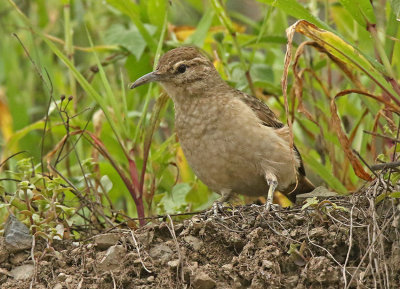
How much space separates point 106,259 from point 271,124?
181cm

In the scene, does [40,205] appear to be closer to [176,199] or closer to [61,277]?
[61,277]

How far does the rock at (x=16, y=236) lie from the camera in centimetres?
408

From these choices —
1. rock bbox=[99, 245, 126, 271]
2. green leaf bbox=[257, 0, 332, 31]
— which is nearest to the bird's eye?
green leaf bbox=[257, 0, 332, 31]

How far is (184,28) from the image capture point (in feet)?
21.5

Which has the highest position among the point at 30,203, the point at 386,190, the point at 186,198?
the point at 386,190

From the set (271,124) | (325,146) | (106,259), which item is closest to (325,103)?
(325,146)

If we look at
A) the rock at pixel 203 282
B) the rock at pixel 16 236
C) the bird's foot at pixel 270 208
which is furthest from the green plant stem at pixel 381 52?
→ the rock at pixel 16 236

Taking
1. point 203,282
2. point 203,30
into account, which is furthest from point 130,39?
point 203,282

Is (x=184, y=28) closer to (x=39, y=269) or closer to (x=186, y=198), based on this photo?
(x=186, y=198)

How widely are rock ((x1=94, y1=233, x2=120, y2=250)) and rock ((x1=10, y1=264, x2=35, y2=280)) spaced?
367 mm

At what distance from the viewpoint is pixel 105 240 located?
159 inches

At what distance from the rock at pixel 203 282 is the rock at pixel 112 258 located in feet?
1.47

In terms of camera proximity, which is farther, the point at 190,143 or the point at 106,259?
the point at 190,143

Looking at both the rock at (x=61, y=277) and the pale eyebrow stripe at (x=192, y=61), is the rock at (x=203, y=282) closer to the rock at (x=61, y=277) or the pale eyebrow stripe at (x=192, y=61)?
the rock at (x=61, y=277)
